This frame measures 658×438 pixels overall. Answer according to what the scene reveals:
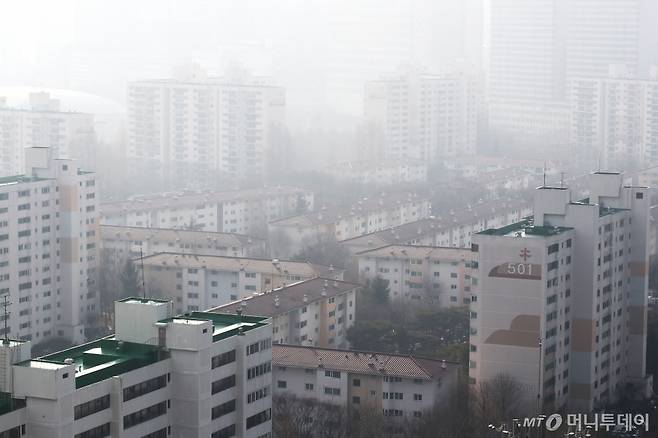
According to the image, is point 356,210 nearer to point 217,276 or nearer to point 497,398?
point 217,276

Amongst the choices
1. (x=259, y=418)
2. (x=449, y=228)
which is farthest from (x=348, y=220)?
(x=259, y=418)

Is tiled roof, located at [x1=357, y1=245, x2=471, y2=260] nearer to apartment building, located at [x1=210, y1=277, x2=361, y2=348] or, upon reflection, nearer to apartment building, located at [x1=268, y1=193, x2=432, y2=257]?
apartment building, located at [x1=210, y1=277, x2=361, y2=348]

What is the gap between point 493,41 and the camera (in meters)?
30.5

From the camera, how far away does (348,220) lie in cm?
1552

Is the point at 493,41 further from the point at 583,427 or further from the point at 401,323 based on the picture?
the point at 583,427

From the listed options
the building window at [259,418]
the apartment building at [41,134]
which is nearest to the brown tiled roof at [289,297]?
the building window at [259,418]

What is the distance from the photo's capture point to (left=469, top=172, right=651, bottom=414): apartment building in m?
8.34

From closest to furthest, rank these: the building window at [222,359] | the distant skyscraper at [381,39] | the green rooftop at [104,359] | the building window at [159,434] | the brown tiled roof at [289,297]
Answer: the green rooftop at [104,359] → the building window at [159,434] → the building window at [222,359] → the brown tiled roof at [289,297] → the distant skyscraper at [381,39]

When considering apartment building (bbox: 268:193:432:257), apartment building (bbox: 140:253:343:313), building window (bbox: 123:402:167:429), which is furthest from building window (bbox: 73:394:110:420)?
apartment building (bbox: 268:193:432:257)

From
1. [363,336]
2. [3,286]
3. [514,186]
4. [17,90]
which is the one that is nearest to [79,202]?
[3,286]

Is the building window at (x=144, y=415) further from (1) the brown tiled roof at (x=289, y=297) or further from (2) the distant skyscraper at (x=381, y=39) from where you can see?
(2) the distant skyscraper at (x=381, y=39)

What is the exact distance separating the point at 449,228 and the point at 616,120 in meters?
9.48

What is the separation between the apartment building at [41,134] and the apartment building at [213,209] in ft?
9.28

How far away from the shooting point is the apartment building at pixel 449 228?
44.8ft
